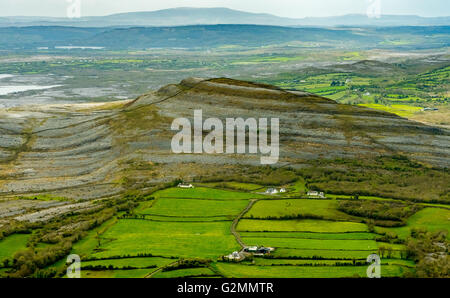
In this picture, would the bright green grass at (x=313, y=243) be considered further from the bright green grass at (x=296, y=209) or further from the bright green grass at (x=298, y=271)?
the bright green grass at (x=296, y=209)

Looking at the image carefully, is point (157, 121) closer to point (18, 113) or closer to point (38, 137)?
point (38, 137)

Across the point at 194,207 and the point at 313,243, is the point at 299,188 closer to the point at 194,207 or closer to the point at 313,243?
the point at 194,207

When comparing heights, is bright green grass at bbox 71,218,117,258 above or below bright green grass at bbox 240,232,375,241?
below

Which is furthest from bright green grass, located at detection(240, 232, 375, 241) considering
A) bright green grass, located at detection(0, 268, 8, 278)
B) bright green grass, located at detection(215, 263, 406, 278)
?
bright green grass, located at detection(0, 268, 8, 278)

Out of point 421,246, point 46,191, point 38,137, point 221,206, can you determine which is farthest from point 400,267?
point 38,137

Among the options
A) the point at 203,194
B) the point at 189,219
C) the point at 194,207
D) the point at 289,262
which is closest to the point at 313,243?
the point at 289,262

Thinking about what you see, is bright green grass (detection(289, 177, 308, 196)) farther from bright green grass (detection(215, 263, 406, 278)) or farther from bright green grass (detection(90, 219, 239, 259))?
bright green grass (detection(215, 263, 406, 278))
